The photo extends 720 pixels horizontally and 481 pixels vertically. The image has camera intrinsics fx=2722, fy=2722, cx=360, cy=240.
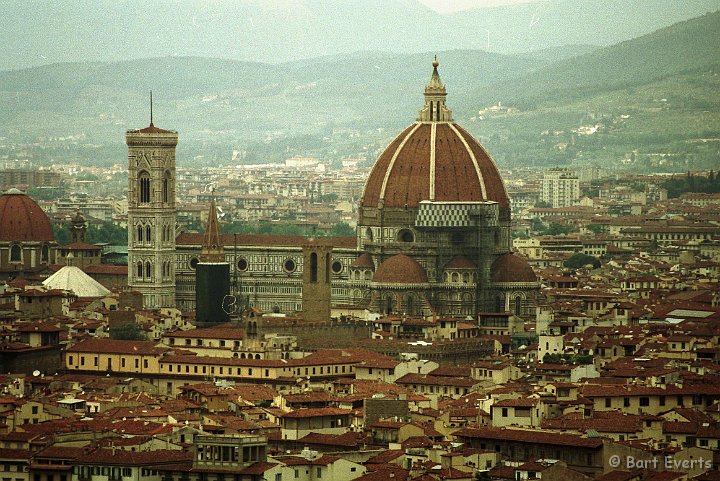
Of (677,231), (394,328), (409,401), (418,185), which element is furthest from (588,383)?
(677,231)

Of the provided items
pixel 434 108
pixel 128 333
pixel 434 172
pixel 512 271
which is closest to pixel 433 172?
pixel 434 172

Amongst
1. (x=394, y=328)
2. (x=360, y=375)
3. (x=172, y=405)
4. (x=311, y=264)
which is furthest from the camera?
(x=311, y=264)

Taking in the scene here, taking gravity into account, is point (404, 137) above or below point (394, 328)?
above

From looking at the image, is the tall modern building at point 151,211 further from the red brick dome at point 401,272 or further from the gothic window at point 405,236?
the red brick dome at point 401,272

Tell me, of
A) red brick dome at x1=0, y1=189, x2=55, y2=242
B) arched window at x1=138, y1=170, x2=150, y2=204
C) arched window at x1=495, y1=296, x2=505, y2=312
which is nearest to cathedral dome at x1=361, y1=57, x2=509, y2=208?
arched window at x1=495, y1=296, x2=505, y2=312

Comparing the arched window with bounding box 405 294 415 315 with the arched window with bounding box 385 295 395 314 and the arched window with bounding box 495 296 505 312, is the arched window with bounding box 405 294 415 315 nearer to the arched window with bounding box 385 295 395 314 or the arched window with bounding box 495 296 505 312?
the arched window with bounding box 385 295 395 314

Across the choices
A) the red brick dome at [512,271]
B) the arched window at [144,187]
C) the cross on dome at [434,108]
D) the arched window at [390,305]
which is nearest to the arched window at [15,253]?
the arched window at [144,187]

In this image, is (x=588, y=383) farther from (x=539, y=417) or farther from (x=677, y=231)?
(x=677, y=231)
